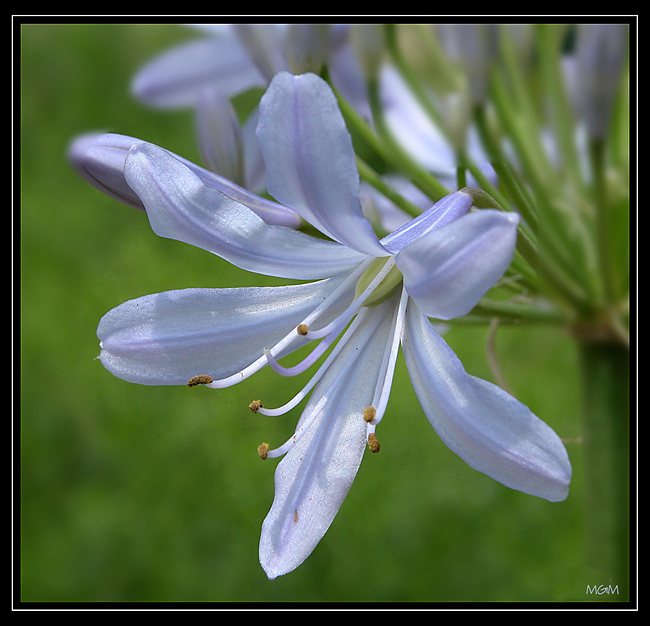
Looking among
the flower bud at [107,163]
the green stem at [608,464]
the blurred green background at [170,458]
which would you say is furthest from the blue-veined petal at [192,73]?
the green stem at [608,464]

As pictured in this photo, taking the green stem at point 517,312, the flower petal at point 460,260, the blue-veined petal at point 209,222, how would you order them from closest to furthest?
the flower petal at point 460,260
the blue-veined petal at point 209,222
the green stem at point 517,312

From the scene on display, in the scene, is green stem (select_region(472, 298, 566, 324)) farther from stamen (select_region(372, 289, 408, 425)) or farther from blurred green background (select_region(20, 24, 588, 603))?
blurred green background (select_region(20, 24, 588, 603))

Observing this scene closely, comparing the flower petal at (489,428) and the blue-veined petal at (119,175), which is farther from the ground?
the blue-veined petal at (119,175)

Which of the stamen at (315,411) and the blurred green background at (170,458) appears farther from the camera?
the blurred green background at (170,458)

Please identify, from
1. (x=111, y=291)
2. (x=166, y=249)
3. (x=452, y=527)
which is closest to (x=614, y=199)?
(x=452, y=527)

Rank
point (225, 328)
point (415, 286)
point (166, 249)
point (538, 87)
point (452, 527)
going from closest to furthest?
point (415, 286) → point (225, 328) → point (538, 87) → point (452, 527) → point (166, 249)

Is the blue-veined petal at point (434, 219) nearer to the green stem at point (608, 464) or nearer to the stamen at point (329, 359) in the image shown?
the stamen at point (329, 359)

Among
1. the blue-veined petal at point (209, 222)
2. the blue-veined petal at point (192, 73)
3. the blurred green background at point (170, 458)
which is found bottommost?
the blurred green background at point (170, 458)

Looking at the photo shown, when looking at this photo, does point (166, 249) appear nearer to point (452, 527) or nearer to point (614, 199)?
point (452, 527)
